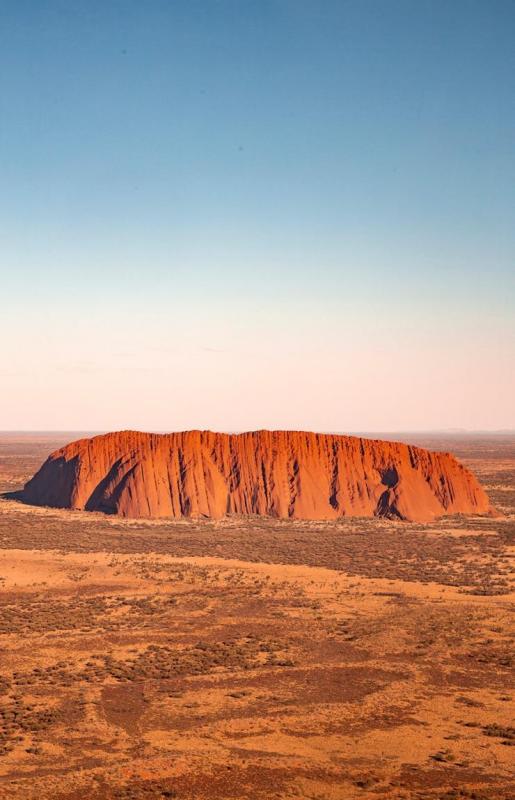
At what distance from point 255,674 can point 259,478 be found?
37220 millimetres

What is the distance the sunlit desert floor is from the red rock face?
51.1ft

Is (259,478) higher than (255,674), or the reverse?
(259,478)

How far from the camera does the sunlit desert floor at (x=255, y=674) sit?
1423cm

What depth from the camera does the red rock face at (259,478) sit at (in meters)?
55.8

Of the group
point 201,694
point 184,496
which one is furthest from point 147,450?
point 201,694

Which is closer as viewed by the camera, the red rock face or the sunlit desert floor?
the sunlit desert floor

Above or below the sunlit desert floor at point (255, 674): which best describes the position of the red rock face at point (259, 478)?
above

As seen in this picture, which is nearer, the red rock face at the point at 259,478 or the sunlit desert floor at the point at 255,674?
the sunlit desert floor at the point at 255,674

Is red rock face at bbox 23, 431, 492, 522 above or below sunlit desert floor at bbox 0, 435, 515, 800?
above

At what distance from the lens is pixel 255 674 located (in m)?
20.2

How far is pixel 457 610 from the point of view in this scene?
27.6 meters

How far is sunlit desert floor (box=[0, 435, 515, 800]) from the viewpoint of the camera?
14.2 meters

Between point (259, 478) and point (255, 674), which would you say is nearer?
point (255, 674)

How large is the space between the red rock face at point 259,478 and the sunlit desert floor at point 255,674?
1558cm
